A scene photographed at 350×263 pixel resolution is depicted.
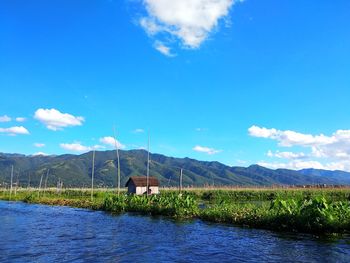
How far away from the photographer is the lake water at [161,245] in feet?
64.1

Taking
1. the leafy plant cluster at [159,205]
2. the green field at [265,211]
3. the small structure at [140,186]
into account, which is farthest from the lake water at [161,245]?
the small structure at [140,186]

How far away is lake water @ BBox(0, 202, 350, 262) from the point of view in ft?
64.1

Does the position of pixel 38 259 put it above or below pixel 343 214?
below

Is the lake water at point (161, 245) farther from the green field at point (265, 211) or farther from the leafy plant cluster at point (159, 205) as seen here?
the leafy plant cluster at point (159, 205)

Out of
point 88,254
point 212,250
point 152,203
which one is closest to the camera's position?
point 88,254

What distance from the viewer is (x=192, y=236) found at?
26.9 m

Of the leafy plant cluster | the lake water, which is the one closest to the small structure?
the leafy plant cluster

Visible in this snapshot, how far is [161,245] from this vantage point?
2342 centimetres

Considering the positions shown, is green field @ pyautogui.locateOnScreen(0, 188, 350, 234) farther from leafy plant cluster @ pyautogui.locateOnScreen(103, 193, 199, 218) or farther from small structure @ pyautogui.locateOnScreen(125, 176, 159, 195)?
small structure @ pyautogui.locateOnScreen(125, 176, 159, 195)

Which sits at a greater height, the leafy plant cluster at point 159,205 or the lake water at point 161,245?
the leafy plant cluster at point 159,205

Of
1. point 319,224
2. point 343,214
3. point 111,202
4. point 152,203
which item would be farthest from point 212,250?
point 111,202

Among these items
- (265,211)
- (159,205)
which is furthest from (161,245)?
(159,205)

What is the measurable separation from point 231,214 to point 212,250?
502 inches

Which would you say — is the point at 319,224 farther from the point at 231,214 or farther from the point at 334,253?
the point at 231,214
